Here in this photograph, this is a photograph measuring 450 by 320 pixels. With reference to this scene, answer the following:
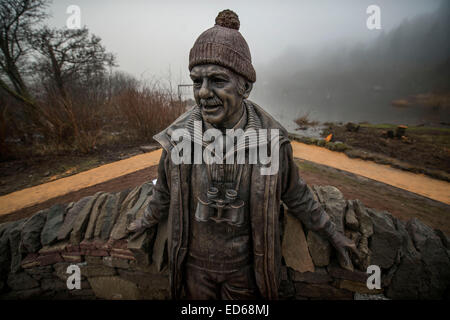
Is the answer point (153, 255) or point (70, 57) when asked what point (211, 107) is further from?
point (70, 57)

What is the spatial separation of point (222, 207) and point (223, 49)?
897 millimetres

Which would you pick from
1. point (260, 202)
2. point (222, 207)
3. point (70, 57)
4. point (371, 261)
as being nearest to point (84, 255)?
point (222, 207)

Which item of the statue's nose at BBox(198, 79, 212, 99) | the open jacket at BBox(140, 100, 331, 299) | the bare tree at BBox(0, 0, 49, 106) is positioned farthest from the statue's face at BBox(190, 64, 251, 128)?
the bare tree at BBox(0, 0, 49, 106)

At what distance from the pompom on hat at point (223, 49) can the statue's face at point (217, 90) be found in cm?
3

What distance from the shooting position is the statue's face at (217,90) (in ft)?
3.53

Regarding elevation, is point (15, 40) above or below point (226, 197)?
above

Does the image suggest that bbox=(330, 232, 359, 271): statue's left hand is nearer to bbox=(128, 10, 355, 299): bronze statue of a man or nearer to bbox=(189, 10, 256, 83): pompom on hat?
bbox=(128, 10, 355, 299): bronze statue of a man

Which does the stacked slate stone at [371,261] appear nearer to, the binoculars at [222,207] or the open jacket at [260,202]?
the open jacket at [260,202]

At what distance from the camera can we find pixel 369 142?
7348 millimetres

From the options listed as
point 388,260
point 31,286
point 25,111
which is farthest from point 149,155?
point 388,260

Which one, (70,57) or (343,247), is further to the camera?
(70,57)

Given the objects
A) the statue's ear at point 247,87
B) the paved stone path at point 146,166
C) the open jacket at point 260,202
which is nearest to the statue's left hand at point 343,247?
the open jacket at point 260,202

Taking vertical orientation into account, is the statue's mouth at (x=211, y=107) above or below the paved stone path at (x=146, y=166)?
above

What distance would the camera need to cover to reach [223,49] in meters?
1.05
